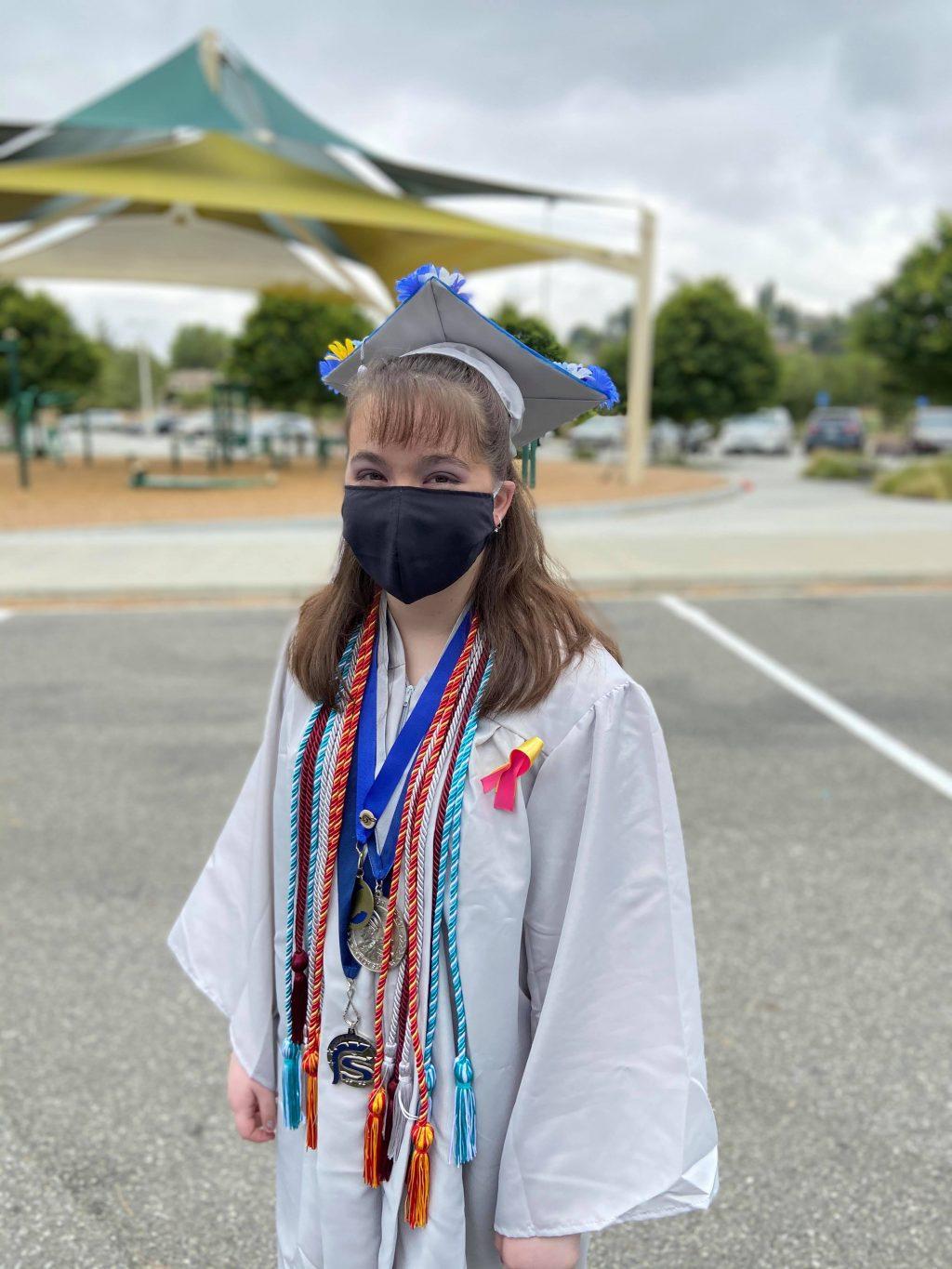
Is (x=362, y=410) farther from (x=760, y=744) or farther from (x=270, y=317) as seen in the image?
(x=270, y=317)

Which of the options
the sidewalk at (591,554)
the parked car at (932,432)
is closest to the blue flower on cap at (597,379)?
the sidewalk at (591,554)

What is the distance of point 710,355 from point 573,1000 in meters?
27.9

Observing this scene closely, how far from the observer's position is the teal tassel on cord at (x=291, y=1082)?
5.17 feet

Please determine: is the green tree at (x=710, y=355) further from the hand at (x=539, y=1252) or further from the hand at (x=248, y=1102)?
the hand at (x=539, y=1252)

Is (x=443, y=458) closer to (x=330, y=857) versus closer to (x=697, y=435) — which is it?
(x=330, y=857)

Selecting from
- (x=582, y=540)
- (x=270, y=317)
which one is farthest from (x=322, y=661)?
(x=270, y=317)

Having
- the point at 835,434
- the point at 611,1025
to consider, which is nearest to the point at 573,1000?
the point at 611,1025

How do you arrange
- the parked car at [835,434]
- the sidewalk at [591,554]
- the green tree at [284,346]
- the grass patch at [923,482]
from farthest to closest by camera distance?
the parked car at [835,434]
the green tree at [284,346]
the grass patch at [923,482]
the sidewalk at [591,554]

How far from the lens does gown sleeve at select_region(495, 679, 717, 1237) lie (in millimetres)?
1363

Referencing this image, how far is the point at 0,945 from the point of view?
11.2 ft

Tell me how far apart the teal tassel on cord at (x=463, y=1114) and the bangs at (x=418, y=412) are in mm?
829

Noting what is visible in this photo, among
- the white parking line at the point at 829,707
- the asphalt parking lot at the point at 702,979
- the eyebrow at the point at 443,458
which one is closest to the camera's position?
the eyebrow at the point at 443,458

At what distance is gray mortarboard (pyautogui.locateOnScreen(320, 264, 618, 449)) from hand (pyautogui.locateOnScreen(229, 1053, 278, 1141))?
1099mm

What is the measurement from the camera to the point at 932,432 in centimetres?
3127
